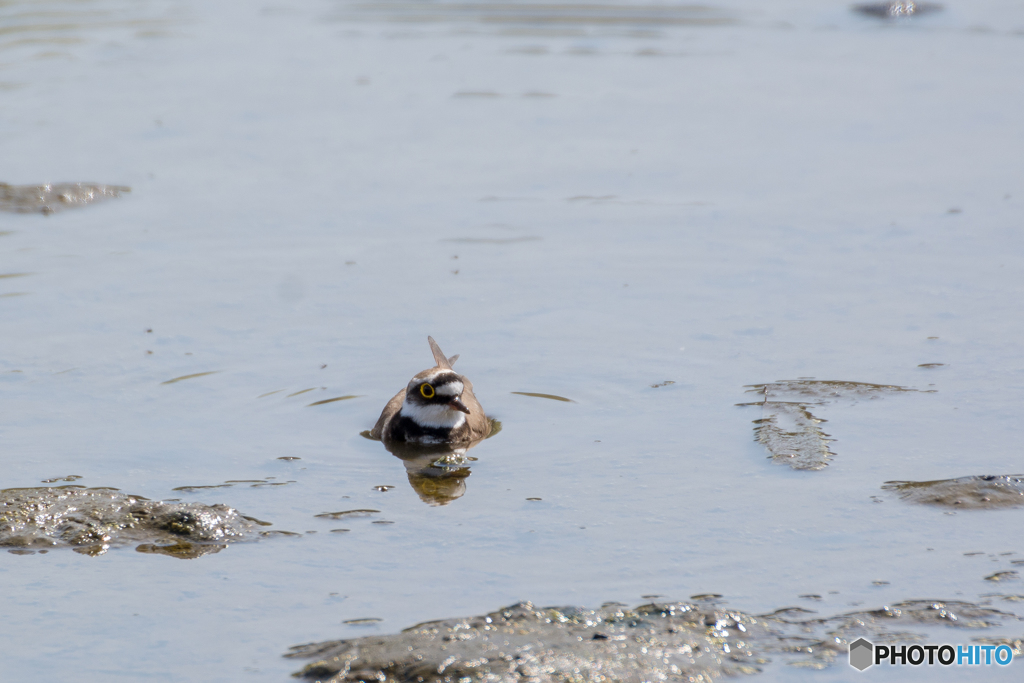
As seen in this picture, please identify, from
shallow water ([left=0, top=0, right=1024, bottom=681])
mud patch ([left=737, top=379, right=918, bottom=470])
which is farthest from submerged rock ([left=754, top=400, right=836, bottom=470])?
shallow water ([left=0, top=0, right=1024, bottom=681])

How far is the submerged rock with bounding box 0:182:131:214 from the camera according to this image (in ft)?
41.3

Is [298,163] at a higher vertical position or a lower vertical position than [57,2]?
lower

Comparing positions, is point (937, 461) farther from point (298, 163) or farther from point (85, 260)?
point (298, 163)

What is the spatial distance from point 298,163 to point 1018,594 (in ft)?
32.6

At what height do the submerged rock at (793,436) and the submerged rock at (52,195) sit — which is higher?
the submerged rock at (52,195)

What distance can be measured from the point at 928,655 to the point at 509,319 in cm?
533

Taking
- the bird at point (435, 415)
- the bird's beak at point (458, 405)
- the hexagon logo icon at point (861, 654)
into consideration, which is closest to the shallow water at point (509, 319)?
the hexagon logo icon at point (861, 654)

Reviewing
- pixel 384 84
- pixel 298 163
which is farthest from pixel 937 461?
→ pixel 384 84

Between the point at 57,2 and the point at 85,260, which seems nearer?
the point at 85,260

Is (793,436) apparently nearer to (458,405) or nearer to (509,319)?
(458,405)

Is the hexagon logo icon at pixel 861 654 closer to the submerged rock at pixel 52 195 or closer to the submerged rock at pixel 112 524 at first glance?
the submerged rock at pixel 112 524

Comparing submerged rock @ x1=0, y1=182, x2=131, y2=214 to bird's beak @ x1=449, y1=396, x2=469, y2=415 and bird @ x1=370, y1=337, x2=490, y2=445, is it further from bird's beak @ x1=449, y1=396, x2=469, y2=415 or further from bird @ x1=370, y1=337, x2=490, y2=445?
bird's beak @ x1=449, y1=396, x2=469, y2=415

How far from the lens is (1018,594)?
19.2 ft

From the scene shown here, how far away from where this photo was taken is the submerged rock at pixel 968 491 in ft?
22.5
